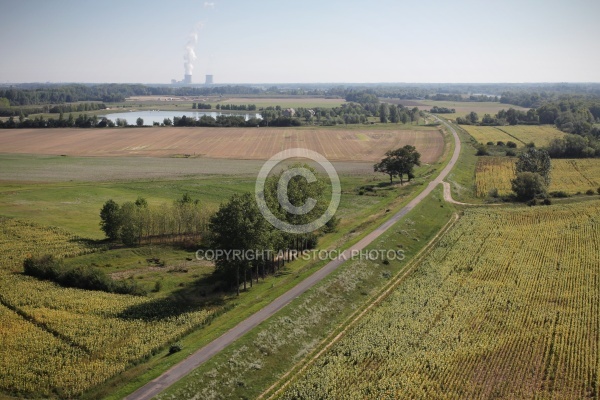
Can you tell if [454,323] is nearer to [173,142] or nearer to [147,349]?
[147,349]

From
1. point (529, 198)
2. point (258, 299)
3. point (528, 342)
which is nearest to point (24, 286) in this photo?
point (258, 299)

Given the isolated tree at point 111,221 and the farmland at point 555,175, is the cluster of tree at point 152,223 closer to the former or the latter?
the isolated tree at point 111,221

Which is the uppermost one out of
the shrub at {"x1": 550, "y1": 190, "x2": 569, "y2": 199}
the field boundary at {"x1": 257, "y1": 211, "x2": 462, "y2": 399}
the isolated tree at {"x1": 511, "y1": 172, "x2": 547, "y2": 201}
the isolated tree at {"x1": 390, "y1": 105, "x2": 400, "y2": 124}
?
the isolated tree at {"x1": 390, "y1": 105, "x2": 400, "y2": 124}

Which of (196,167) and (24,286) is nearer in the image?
(24,286)

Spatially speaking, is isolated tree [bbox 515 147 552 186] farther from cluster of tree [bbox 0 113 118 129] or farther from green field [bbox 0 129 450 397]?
cluster of tree [bbox 0 113 118 129]

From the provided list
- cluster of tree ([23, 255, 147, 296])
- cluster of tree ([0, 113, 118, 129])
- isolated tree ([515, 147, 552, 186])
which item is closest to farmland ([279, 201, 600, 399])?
cluster of tree ([23, 255, 147, 296])

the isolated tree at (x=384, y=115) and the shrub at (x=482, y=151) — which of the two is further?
the isolated tree at (x=384, y=115)

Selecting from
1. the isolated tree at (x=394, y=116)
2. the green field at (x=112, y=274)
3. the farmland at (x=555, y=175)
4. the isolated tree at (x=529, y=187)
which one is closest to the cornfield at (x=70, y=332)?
the green field at (x=112, y=274)
